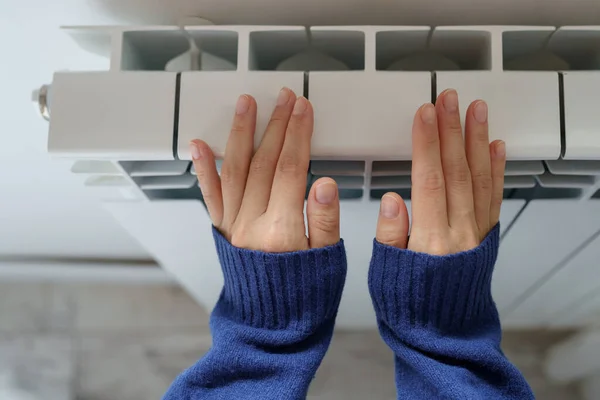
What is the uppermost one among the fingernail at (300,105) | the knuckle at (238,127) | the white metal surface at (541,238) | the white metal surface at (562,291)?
the fingernail at (300,105)

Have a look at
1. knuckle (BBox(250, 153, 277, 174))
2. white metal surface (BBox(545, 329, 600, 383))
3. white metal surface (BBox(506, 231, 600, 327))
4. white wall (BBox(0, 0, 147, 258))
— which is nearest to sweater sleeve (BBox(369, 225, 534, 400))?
knuckle (BBox(250, 153, 277, 174))

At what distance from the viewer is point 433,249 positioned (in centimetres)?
40

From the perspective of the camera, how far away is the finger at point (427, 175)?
14.8 inches

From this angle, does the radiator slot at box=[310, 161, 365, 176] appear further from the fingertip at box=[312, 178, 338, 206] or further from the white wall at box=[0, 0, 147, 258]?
the white wall at box=[0, 0, 147, 258]

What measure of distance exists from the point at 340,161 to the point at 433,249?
0.10 metres

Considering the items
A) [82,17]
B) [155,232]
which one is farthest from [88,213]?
[82,17]

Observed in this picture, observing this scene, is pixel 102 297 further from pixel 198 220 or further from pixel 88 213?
pixel 198 220

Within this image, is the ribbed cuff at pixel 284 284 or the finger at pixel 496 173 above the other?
the finger at pixel 496 173

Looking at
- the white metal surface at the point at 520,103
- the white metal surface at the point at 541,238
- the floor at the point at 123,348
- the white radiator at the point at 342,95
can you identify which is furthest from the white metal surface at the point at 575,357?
the white metal surface at the point at 520,103

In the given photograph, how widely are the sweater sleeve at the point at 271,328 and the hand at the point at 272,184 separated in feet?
0.04

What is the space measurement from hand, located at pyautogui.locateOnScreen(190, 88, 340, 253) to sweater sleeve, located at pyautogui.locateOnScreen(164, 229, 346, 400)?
12mm

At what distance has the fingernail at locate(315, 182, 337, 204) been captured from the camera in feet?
1.25

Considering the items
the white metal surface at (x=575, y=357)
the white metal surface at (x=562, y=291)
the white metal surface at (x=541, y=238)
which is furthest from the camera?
the white metal surface at (x=575, y=357)

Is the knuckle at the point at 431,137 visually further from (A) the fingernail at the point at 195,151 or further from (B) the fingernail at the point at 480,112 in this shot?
(A) the fingernail at the point at 195,151
